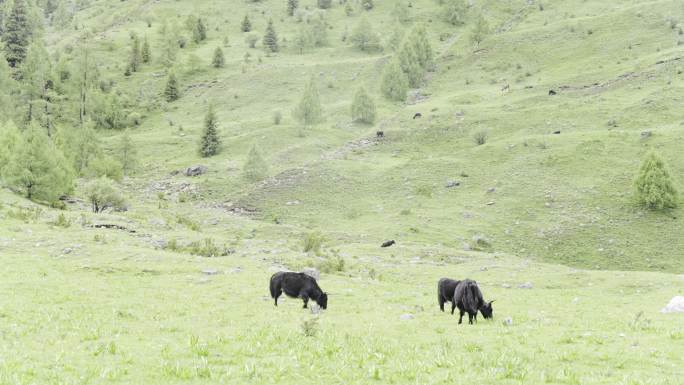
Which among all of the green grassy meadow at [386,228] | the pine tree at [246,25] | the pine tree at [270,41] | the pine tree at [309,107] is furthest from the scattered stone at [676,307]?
the pine tree at [246,25]

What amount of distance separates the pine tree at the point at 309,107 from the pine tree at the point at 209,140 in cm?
1128

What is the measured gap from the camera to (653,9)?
8850cm

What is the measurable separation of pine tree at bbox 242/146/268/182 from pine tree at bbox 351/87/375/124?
80.6 feet

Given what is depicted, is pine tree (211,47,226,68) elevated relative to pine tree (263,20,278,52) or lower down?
lower down

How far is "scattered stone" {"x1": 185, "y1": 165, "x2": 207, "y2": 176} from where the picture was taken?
185ft

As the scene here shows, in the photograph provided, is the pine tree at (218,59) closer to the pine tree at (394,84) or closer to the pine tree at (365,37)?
the pine tree at (365,37)

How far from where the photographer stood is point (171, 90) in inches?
3676

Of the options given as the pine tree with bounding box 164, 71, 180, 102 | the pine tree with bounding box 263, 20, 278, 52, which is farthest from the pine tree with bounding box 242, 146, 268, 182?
the pine tree with bounding box 263, 20, 278, 52

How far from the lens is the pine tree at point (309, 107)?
67688 mm

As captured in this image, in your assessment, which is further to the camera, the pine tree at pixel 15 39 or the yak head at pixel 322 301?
the pine tree at pixel 15 39

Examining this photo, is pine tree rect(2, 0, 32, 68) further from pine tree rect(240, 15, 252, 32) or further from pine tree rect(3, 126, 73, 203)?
pine tree rect(3, 126, 73, 203)

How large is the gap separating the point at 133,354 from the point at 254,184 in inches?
1663

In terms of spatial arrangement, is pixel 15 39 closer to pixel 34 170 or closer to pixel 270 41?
pixel 270 41

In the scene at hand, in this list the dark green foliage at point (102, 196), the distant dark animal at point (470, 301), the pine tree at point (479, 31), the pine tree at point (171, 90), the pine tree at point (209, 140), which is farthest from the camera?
the pine tree at point (479, 31)
